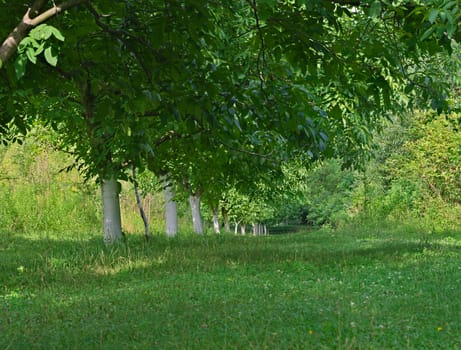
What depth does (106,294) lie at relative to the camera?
7773 millimetres

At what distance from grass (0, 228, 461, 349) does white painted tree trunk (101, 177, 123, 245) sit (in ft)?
1.71

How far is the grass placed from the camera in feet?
16.9

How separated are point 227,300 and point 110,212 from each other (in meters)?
6.09

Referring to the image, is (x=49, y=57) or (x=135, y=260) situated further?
(x=135, y=260)

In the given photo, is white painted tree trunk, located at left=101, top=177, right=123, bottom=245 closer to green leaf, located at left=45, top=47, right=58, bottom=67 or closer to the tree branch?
the tree branch

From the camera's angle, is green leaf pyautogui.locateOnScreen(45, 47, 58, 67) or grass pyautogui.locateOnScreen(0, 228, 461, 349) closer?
green leaf pyautogui.locateOnScreen(45, 47, 58, 67)

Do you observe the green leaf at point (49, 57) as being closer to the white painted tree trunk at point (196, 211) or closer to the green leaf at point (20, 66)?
the green leaf at point (20, 66)

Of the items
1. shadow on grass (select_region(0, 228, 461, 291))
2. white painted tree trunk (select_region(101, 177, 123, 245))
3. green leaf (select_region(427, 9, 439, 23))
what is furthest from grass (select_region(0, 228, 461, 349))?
green leaf (select_region(427, 9, 439, 23))

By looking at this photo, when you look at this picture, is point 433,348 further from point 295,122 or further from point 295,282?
point 295,282

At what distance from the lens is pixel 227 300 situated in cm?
703

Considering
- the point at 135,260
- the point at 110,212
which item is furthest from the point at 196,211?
the point at 135,260

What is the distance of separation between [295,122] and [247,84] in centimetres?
68

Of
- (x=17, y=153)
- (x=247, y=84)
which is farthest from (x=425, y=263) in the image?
(x=17, y=153)

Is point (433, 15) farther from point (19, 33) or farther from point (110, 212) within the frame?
point (110, 212)
